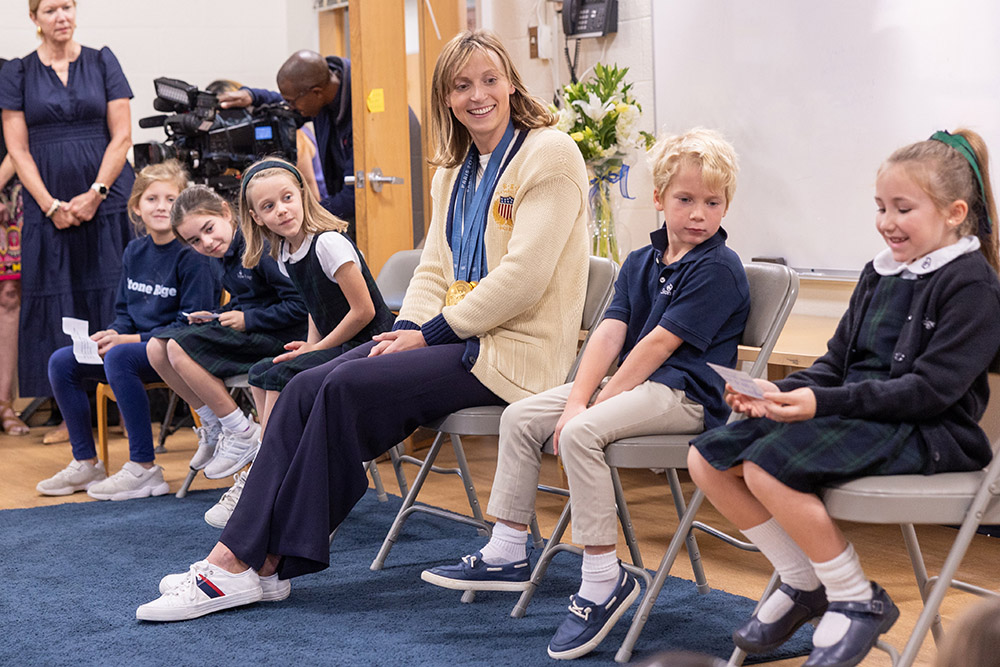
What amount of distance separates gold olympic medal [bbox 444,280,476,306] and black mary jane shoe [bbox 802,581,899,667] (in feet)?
3.75

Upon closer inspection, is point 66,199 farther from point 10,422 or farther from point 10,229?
point 10,422

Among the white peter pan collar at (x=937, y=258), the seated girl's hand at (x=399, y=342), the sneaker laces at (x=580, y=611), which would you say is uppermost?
the white peter pan collar at (x=937, y=258)

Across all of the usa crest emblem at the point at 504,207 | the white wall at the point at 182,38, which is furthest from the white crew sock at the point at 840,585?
the white wall at the point at 182,38

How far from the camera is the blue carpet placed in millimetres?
2131

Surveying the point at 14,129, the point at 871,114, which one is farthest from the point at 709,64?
the point at 14,129

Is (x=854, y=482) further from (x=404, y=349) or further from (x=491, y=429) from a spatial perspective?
(x=404, y=349)

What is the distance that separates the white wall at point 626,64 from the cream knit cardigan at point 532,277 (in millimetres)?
1379

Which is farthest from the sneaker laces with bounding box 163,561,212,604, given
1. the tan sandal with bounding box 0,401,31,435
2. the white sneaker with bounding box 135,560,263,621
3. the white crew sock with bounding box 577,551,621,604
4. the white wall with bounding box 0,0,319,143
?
the white wall with bounding box 0,0,319,143

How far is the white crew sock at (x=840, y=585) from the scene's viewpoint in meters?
1.71

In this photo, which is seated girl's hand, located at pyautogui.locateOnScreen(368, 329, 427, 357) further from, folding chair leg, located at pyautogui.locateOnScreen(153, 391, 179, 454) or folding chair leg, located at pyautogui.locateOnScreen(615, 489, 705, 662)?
folding chair leg, located at pyautogui.locateOnScreen(153, 391, 179, 454)

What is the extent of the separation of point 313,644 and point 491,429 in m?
0.57

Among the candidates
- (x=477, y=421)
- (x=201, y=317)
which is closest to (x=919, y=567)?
(x=477, y=421)

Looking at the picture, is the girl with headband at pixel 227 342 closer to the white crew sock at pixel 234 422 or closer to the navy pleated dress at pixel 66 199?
the white crew sock at pixel 234 422

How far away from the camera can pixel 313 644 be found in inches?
86.0
